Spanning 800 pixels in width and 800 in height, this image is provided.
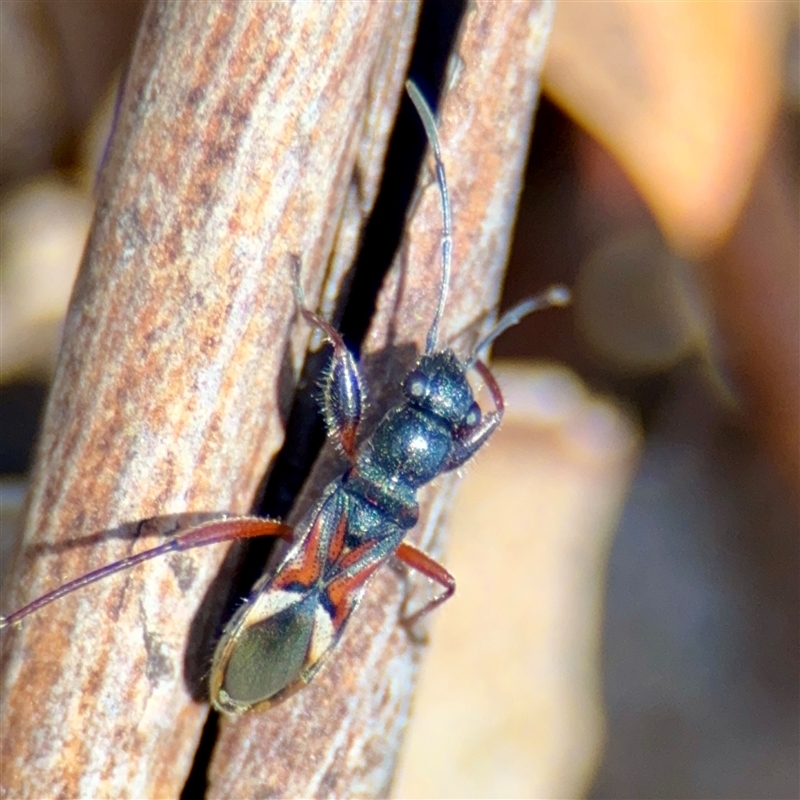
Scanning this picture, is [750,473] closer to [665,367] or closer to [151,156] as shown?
[665,367]

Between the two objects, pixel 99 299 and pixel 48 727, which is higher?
pixel 99 299

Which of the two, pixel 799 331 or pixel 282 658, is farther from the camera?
pixel 799 331

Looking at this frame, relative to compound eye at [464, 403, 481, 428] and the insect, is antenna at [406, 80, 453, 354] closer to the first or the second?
the insect

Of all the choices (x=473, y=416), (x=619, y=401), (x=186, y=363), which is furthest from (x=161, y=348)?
(x=619, y=401)

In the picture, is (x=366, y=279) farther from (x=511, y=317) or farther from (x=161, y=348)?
(x=161, y=348)

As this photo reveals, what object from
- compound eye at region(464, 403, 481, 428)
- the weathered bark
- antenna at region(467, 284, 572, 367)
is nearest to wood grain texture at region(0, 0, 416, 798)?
the weathered bark

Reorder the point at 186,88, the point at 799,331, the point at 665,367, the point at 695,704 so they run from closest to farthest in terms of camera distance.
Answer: the point at 186,88
the point at 799,331
the point at 695,704
the point at 665,367

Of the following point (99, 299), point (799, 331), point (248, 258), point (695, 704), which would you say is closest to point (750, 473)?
point (799, 331)

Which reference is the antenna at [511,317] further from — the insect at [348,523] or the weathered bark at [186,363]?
the weathered bark at [186,363]
